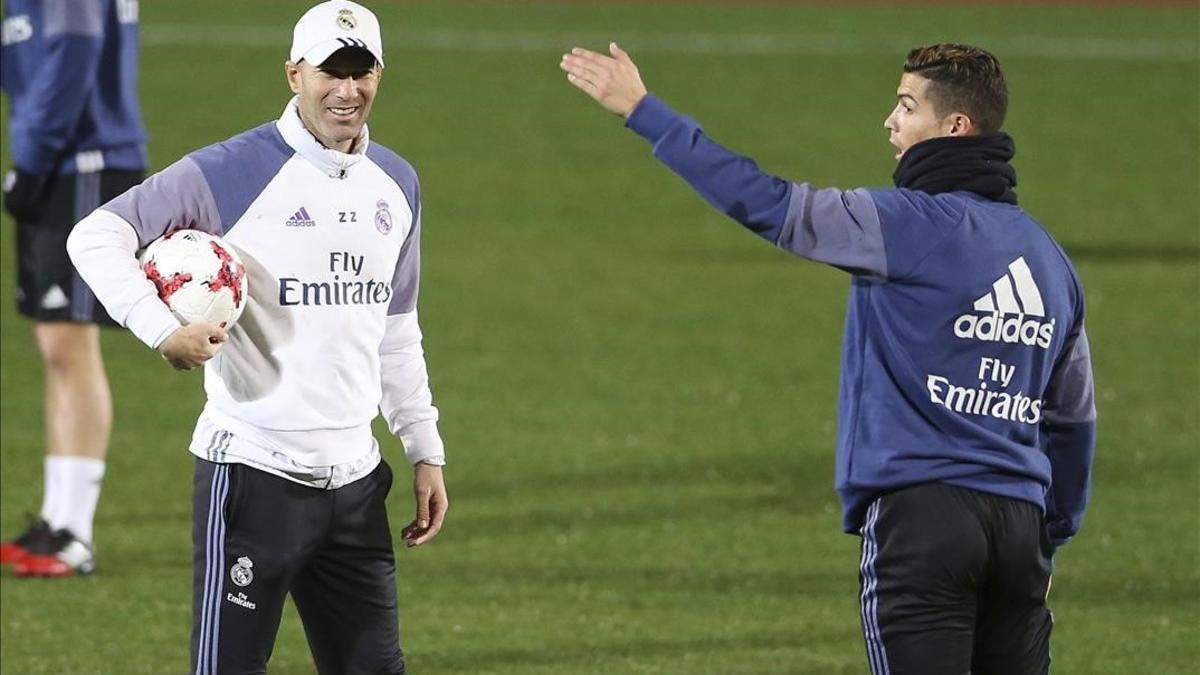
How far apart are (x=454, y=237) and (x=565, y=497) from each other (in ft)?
25.6

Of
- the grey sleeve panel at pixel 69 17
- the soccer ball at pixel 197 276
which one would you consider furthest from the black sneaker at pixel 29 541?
the soccer ball at pixel 197 276

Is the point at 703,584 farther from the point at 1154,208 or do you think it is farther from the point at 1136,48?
the point at 1136,48

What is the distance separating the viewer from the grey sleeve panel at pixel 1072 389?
5.16 m

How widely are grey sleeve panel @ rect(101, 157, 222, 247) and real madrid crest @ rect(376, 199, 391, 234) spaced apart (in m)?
0.38

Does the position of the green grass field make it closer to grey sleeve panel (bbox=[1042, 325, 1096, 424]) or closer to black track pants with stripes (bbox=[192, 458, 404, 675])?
black track pants with stripes (bbox=[192, 458, 404, 675])

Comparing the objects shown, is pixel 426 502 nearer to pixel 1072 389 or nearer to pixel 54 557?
pixel 1072 389

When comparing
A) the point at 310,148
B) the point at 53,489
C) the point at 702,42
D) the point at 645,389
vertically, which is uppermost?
the point at 702,42

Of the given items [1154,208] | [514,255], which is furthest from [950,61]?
[1154,208]

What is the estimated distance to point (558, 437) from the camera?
11.2 metres

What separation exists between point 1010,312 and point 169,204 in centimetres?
192

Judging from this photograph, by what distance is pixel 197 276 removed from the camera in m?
4.95

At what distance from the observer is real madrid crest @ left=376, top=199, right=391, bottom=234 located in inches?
209

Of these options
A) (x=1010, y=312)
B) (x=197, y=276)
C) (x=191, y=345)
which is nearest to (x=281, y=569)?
(x=191, y=345)

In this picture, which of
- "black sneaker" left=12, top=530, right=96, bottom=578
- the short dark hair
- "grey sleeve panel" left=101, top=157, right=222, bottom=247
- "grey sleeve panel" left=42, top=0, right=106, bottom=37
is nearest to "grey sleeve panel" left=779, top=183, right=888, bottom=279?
the short dark hair
